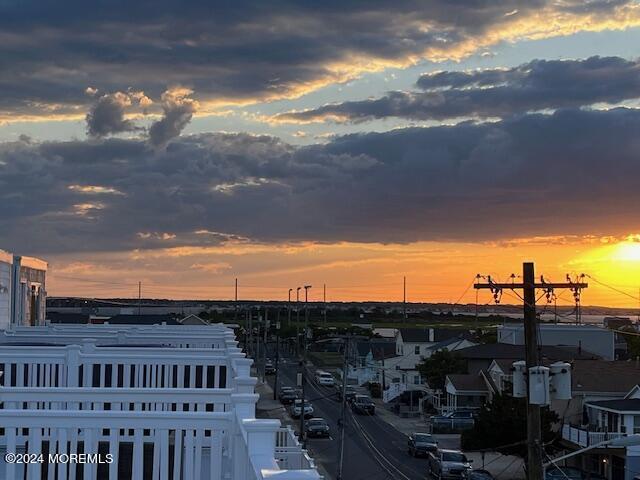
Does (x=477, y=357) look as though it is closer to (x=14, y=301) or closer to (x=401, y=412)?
(x=401, y=412)

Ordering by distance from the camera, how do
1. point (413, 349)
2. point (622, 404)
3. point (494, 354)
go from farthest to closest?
point (413, 349), point (494, 354), point (622, 404)

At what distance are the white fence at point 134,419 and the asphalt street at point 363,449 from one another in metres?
27.0

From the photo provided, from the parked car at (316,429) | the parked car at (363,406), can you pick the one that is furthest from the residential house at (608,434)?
the parked car at (363,406)

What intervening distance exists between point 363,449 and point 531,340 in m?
32.0

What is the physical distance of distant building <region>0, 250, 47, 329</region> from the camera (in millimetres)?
28516

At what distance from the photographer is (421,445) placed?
155 feet

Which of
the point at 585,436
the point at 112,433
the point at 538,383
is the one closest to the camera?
the point at 112,433

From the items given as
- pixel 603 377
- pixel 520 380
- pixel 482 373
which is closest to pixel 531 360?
pixel 520 380

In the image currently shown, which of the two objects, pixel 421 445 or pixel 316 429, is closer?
pixel 421 445

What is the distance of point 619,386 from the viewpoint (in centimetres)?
5012

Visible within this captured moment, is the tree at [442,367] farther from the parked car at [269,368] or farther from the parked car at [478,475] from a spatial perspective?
the parked car at [478,475]

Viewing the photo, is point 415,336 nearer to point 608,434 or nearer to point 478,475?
point 608,434

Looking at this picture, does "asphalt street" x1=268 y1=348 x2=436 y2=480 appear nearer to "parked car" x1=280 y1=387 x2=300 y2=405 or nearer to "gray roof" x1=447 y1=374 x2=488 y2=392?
"parked car" x1=280 y1=387 x2=300 y2=405

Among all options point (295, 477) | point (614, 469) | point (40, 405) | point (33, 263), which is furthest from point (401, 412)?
point (295, 477)
